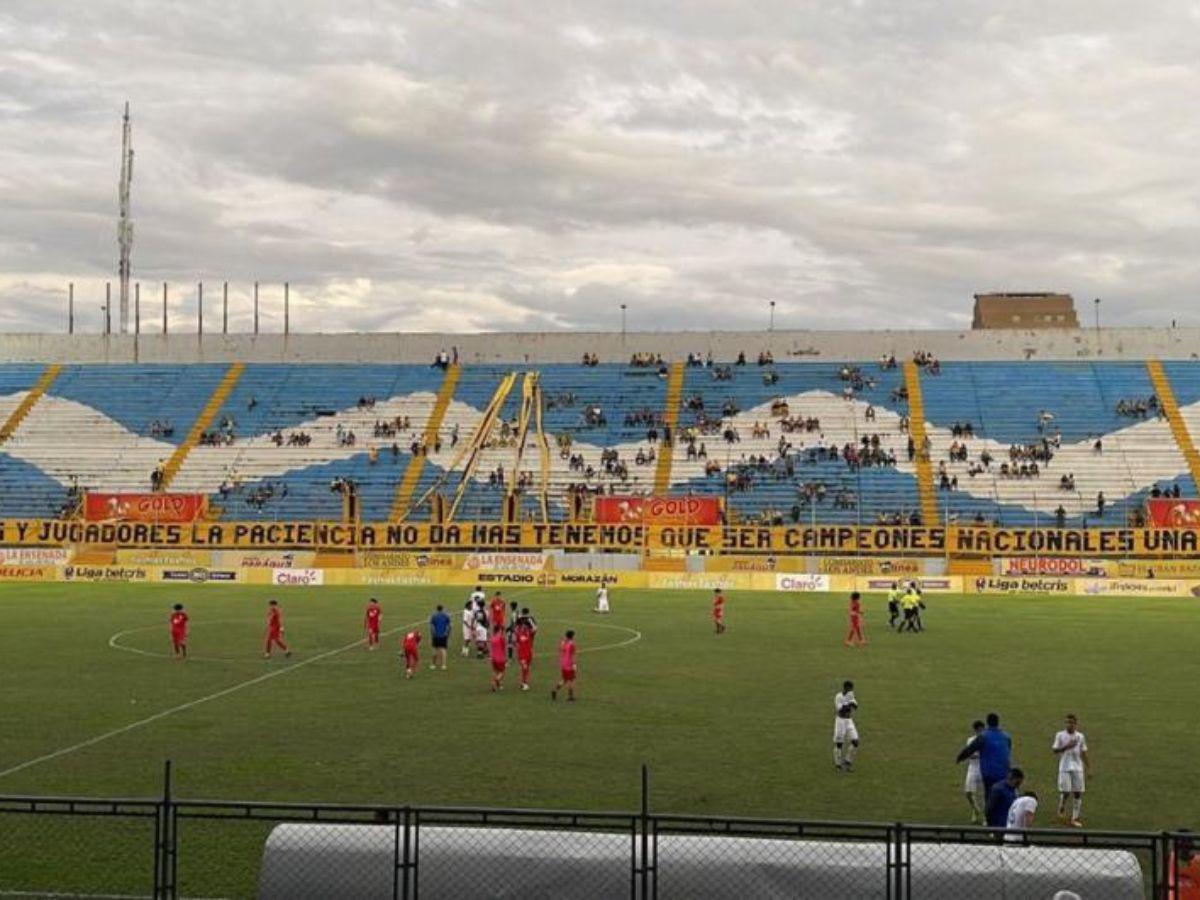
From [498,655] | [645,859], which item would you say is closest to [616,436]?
[498,655]

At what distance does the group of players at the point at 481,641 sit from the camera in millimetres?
26266

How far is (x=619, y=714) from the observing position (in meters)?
24.0

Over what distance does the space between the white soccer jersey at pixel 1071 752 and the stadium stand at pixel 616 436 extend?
49317mm

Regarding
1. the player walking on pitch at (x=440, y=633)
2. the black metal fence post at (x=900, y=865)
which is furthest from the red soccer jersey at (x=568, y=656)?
the black metal fence post at (x=900, y=865)

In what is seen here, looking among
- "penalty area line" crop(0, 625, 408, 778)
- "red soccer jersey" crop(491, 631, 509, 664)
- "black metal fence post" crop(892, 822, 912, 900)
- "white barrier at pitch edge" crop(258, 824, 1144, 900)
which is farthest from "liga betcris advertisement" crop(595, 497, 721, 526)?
"black metal fence post" crop(892, 822, 912, 900)

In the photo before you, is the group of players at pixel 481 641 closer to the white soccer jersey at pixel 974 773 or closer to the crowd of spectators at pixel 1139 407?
the white soccer jersey at pixel 974 773

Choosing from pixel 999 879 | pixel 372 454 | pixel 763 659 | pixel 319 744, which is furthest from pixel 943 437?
pixel 999 879

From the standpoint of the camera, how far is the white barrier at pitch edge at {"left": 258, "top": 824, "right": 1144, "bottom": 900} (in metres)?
10.7

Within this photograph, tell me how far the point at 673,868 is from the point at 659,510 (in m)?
52.4

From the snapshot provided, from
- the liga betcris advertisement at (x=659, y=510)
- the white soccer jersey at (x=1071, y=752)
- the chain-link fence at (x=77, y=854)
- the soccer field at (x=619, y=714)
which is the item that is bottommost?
the chain-link fence at (x=77, y=854)

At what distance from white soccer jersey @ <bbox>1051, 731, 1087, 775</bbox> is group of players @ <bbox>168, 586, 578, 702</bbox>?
10.0 metres

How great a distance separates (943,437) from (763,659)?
47.1 metres

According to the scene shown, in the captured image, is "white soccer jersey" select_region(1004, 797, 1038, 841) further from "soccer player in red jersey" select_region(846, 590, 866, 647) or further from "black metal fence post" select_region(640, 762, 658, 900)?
"soccer player in red jersey" select_region(846, 590, 866, 647)

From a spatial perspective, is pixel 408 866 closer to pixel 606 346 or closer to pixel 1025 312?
pixel 606 346
